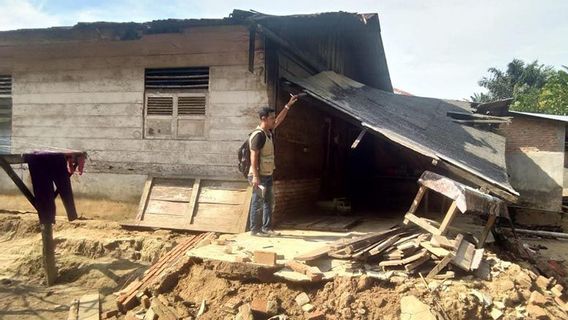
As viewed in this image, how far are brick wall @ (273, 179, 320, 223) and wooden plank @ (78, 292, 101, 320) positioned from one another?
9.64ft

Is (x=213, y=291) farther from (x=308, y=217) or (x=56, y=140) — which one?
(x=56, y=140)

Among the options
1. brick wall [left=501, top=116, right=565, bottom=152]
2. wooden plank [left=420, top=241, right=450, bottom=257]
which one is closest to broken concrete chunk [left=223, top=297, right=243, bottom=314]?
wooden plank [left=420, top=241, right=450, bottom=257]

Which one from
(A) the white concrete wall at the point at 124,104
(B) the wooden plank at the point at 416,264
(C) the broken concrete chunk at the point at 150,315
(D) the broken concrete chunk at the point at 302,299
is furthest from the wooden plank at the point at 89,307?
(B) the wooden plank at the point at 416,264

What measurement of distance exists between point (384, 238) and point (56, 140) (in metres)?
6.33

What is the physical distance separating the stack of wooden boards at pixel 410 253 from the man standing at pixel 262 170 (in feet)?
4.69

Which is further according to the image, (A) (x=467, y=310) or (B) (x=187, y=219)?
(B) (x=187, y=219)

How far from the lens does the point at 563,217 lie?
1302cm

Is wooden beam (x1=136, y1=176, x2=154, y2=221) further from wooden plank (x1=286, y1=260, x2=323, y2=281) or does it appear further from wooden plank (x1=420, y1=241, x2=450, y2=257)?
wooden plank (x1=420, y1=241, x2=450, y2=257)

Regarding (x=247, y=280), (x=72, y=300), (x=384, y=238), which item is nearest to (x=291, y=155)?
(x=384, y=238)

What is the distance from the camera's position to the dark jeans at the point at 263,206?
624 cm

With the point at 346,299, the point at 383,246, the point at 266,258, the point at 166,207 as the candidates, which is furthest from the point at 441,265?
the point at 166,207

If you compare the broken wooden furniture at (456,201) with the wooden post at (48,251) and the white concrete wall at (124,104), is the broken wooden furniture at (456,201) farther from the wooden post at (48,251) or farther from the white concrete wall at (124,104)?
the wooden post at (48,251)

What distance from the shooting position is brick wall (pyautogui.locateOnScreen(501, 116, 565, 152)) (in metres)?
13.0

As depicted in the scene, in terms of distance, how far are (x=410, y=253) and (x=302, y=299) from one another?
4.45 ft
